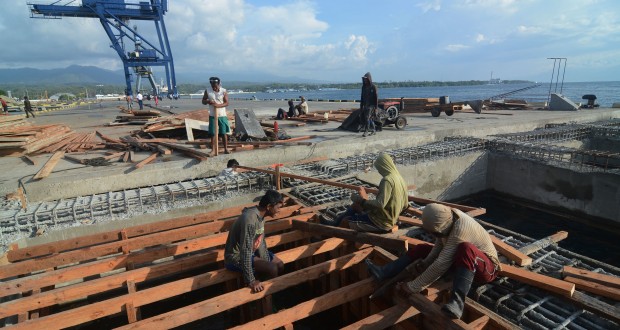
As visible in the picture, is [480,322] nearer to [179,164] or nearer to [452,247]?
[452,247]

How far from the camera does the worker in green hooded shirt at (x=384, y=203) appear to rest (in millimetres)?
4617

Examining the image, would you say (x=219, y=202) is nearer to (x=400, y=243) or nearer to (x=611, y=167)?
(x=400, y=243)

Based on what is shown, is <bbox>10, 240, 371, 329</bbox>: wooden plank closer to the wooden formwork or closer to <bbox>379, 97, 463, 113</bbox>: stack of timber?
the wooden formwork

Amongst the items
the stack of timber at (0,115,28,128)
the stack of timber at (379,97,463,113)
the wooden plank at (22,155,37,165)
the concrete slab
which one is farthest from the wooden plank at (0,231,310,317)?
the stack of timber at (379,97,463,113)

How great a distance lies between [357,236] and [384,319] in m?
1.44

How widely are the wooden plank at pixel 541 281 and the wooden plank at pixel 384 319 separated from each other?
1189 mm

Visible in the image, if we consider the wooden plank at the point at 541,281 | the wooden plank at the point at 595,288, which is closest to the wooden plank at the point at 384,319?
the wooden plank at the point at 541,281

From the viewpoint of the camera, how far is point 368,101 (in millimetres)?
11875

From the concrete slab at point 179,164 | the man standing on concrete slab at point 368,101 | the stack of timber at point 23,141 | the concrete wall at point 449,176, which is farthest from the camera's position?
the man standing on concrete slab at point 368,101

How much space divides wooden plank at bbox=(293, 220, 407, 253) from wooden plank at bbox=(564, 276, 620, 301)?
6.14ft

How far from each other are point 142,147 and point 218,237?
628 cm

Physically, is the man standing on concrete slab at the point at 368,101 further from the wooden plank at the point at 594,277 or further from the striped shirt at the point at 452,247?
the striped shirt at the point at 452,247

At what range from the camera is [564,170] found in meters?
10.1

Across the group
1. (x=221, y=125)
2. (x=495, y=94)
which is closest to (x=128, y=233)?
(x=221, y=125)
